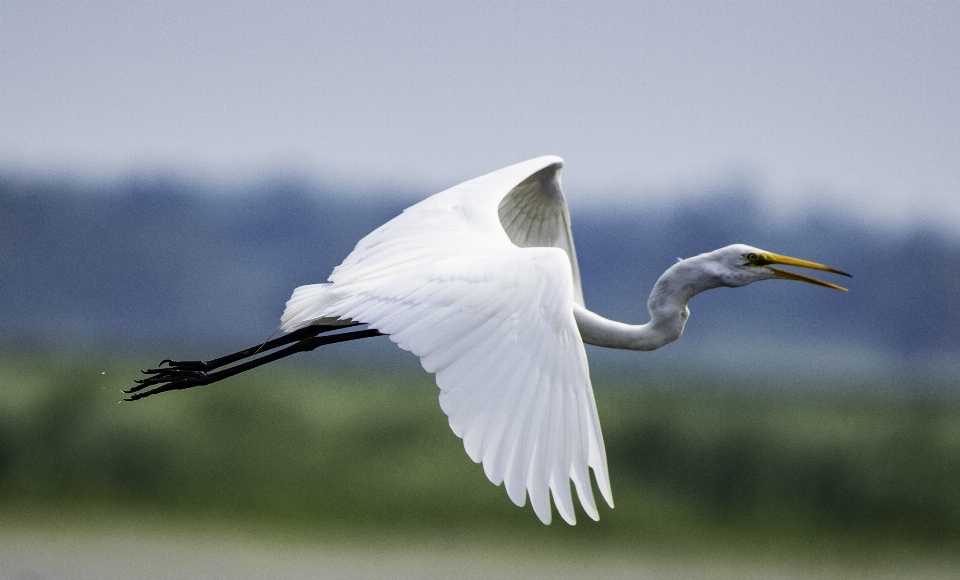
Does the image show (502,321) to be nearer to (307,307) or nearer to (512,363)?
(512,363)

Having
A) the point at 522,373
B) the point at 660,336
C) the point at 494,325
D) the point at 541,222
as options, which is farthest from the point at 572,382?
the point at 541,222

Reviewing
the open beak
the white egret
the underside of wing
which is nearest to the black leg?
the white egret

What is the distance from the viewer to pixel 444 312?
1987 millimetres

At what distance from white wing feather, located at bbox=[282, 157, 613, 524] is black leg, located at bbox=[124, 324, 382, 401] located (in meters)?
0.23

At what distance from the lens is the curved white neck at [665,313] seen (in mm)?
2607

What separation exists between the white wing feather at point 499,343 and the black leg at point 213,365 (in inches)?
Answer: 9.1

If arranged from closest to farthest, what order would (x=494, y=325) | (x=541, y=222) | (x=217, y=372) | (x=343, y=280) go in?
1. (x=494, y=325)
2. (x=343, y=280)
3. (x=217, y=372)
4. (x=541, y=222)

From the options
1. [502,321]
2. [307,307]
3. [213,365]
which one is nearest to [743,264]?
[502,321]

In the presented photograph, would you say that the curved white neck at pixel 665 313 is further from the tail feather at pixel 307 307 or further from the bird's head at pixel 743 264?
the tail feather at pixel 307 307

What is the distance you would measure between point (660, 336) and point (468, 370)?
3.13 feet

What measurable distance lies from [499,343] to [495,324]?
52 mm

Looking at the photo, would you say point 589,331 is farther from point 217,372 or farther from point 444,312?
point 217,372

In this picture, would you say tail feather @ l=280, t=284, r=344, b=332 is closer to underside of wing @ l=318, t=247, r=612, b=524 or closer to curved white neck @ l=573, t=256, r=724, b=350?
underside of wing @ l=318, t=247, r=612, b=524

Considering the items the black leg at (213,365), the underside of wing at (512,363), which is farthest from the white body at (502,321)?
the black leg at (213,365)
